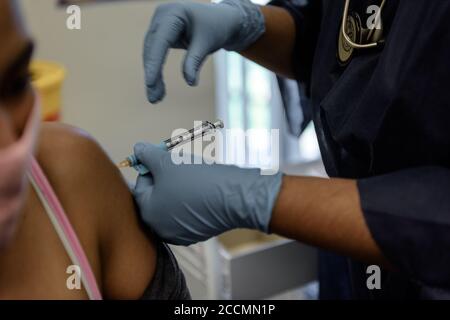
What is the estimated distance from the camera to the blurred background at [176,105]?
5.42 ft

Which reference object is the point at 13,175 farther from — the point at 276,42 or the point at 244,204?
Result: the point at 276,42

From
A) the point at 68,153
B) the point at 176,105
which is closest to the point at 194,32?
the point at 68,153

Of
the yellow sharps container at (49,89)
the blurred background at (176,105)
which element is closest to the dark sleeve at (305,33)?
the blurred background at (176,105)

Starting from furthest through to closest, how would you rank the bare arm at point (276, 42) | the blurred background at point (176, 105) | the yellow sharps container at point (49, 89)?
the blurred background at point (176, 105) < the yellow sharps container at point (49, 89) < the bare arm at point (276, 42)

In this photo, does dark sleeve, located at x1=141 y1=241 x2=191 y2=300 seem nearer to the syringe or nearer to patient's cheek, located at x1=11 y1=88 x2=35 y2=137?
the syringe

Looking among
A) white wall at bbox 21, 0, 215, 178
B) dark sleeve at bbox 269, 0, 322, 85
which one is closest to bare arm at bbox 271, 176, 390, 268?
dark sleeve at bbox 269, 0, 322, 85

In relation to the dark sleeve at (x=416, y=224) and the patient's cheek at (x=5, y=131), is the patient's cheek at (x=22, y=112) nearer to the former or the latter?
the patient's cheek at (x=5, y=131)

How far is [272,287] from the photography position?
1687mm

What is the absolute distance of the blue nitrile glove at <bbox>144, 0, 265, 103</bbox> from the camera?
922mm

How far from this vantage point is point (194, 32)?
1.00m

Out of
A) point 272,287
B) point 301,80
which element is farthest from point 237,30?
point 272,287

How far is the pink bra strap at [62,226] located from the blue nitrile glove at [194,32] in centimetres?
28

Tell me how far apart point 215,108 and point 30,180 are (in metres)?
1.39

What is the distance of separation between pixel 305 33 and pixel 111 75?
99 centimetres
